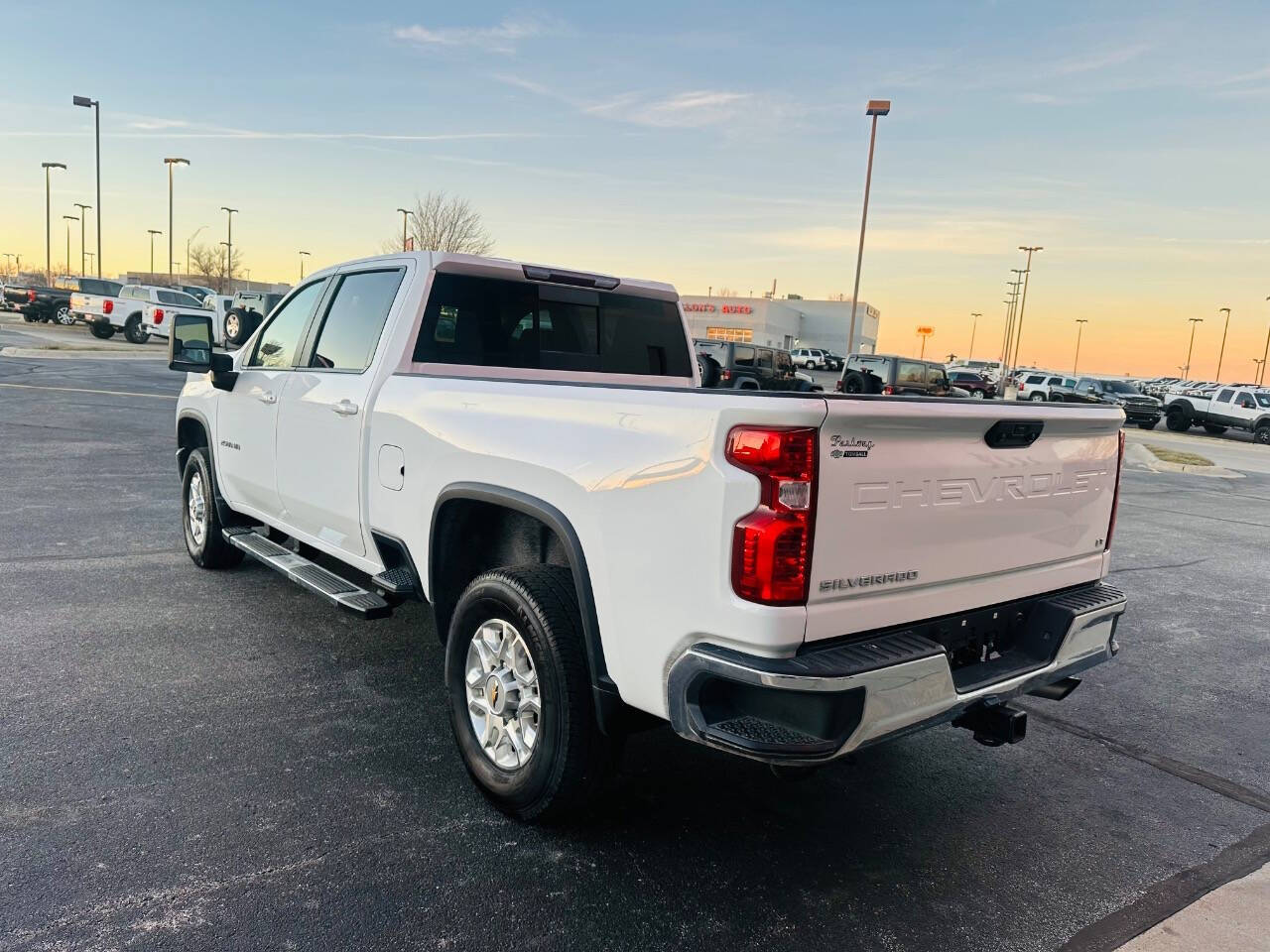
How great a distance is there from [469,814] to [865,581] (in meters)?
1.68

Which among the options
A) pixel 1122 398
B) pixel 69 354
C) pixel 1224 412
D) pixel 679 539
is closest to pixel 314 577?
pixel 679 539

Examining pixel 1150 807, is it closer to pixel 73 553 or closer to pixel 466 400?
pixel 466 400

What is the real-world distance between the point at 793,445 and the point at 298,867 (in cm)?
203

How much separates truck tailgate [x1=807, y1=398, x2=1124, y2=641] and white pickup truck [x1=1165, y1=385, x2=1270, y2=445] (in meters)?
32.2

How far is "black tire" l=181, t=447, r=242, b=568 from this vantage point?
6074 millimetres

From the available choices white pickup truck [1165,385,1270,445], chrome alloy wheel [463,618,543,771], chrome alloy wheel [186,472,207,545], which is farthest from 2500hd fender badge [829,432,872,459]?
white pickup truck [1165,385,1270,445]

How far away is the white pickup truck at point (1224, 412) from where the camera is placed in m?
30.1

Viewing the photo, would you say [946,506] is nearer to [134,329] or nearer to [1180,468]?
[1180,468]

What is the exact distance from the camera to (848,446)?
2559 millimetres

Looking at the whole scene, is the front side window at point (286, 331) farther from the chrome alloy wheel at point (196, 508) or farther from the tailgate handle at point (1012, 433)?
the tailgate handle at point (1012, 433)

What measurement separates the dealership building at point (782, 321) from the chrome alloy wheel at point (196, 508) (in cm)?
7221

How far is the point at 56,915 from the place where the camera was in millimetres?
2670

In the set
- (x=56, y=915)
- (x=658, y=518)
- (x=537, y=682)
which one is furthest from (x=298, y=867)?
(x=658, y=518)

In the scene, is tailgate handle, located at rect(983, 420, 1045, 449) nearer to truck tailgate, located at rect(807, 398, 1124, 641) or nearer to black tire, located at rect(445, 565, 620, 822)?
truck tailgate, located at rect(807, 398, 1124, 641)
